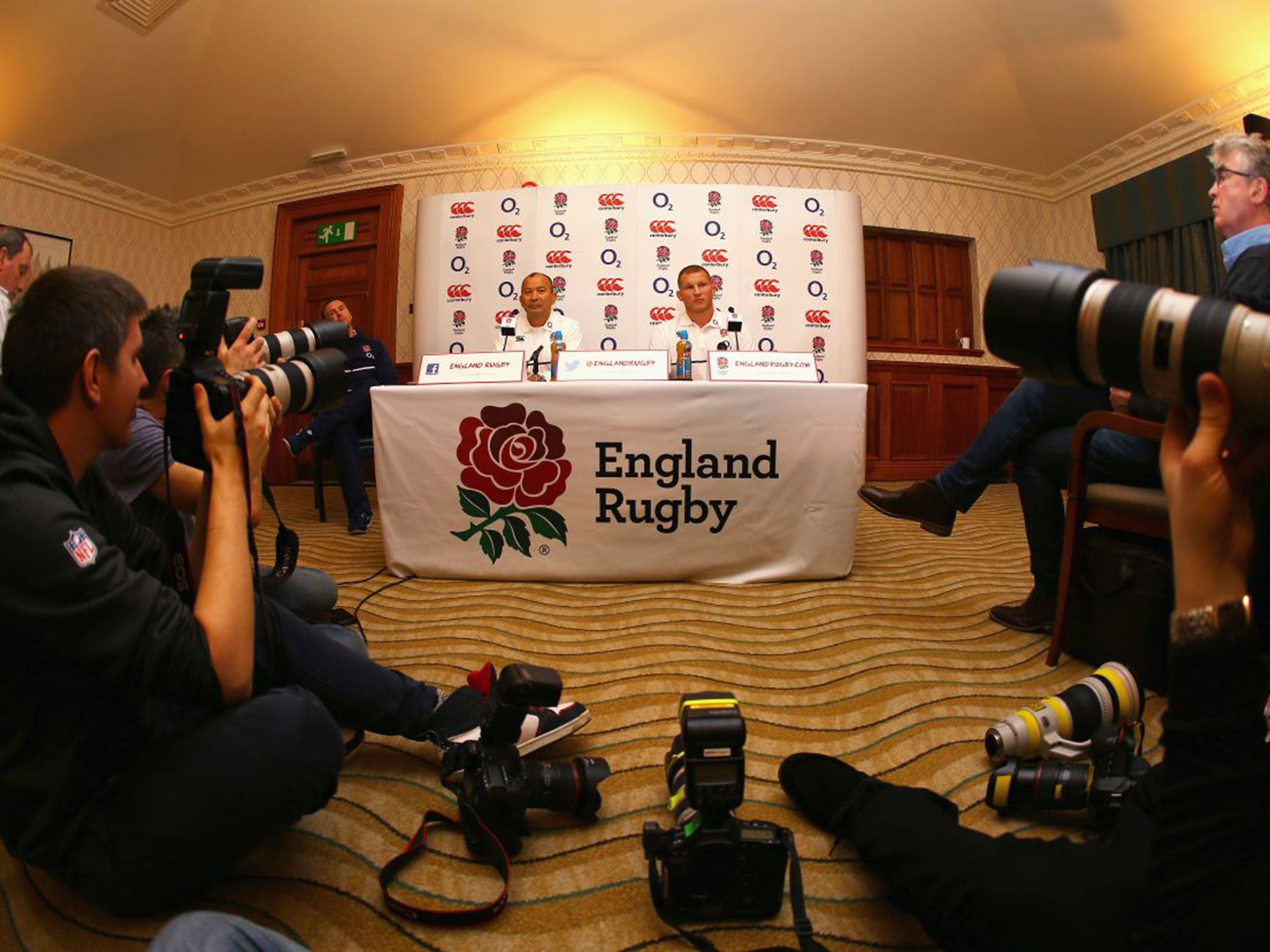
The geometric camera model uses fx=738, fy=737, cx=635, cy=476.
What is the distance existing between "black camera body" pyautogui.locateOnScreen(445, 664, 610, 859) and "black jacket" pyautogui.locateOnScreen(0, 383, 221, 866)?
31 cm

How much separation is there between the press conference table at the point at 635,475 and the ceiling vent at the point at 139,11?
3.44 m

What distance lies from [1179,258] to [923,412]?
66.4 inches

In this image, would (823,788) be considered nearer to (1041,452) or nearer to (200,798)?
(200,798)

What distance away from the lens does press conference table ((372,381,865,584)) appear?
2.10 metres

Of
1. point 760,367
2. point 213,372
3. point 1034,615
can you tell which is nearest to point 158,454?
point 213,372

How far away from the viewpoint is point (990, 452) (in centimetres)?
180

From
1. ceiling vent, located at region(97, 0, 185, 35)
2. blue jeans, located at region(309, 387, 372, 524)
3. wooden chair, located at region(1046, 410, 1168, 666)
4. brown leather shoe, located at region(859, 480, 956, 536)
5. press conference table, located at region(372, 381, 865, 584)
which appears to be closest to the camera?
wooden chair, located at region(1046, 410, 1168, 666)

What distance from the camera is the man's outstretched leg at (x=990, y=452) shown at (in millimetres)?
1672

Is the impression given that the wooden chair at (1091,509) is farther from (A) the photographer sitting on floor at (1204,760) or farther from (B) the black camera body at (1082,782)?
(A) the photographer sitting on floor at (1204,760)

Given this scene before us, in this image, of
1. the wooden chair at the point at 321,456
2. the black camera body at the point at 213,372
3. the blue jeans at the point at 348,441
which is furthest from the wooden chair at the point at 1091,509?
the wooden chair at the point at 321,456

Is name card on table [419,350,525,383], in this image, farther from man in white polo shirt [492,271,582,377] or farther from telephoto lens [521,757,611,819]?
telephoto lens [521,757,611,819]

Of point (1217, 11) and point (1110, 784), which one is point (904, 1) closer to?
point (1217, 11)

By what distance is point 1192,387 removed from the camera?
55 cm

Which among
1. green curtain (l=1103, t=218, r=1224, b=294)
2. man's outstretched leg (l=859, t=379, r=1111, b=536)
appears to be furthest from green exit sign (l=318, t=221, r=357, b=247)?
green curtain (l=1103, t=218, r=1224, b=294)
